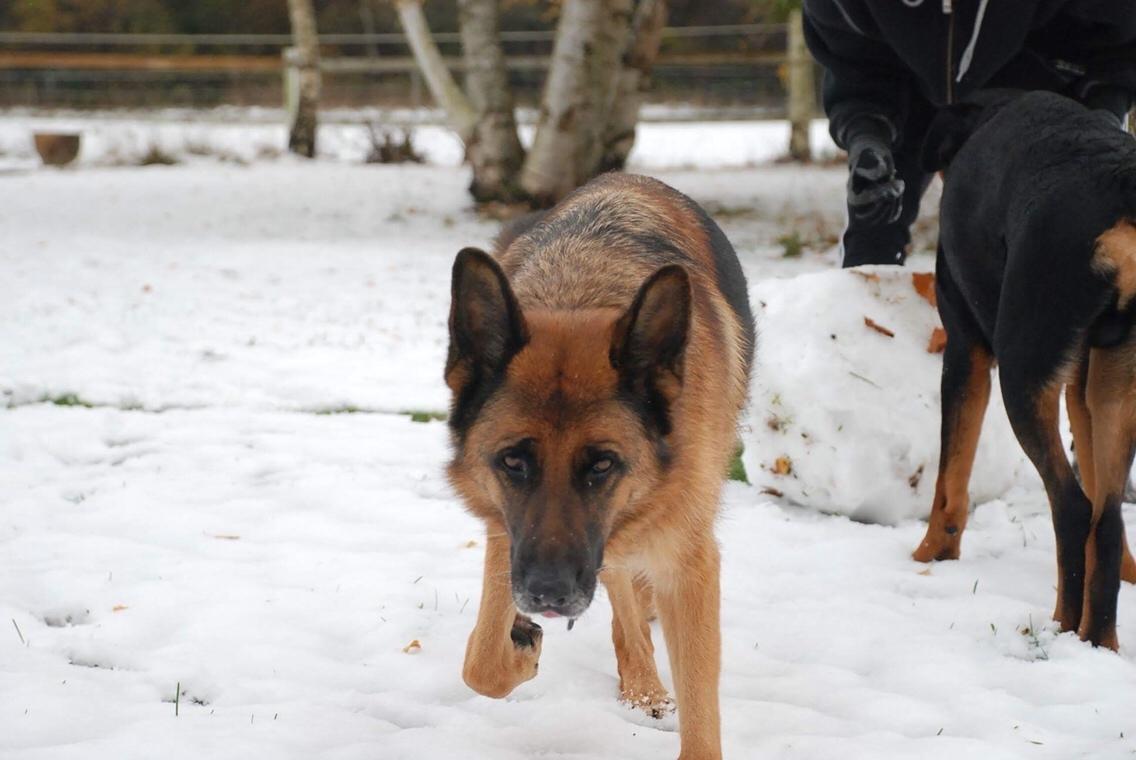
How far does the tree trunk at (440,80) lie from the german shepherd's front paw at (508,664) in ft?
36.4

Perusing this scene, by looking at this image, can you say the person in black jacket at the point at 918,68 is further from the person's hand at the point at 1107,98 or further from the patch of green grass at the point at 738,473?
the patch of green grass at the point at 738,473

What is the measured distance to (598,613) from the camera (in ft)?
13.8

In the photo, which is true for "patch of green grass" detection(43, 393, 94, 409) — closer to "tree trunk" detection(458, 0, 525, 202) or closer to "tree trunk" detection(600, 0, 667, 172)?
"tree trunk" detection(458, 0, 525, 202)

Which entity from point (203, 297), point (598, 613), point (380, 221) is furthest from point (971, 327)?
point (380, 221)

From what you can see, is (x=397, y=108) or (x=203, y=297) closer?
(x=203, y=297)

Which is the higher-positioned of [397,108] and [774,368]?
[774,368]

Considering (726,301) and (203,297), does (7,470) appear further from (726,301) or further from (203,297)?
(203,297)

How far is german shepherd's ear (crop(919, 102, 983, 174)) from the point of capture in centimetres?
448

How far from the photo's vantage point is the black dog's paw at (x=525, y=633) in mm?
3428

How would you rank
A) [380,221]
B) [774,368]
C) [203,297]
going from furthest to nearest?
[380,221]
[203,297]
[774,368]

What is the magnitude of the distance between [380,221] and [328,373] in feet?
21.6

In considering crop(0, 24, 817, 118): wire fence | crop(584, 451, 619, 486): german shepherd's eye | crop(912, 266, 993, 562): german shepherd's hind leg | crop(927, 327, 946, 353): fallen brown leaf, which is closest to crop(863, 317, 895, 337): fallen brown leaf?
crop(927, 327, 946, 353): fallen brown leaf

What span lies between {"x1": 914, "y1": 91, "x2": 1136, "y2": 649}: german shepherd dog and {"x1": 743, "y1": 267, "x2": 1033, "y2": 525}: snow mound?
695 mm

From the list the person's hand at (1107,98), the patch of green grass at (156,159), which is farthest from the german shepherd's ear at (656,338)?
the patch of green grass at (156,159)
